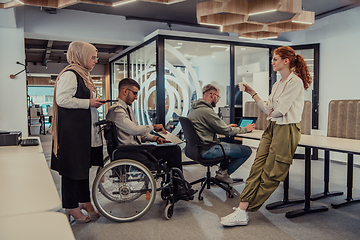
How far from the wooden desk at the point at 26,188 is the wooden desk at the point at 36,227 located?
2.1 inches

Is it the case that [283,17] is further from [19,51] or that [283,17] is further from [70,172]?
[19,51]

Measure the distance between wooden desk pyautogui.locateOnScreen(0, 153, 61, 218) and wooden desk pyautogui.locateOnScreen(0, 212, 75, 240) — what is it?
0.18ft

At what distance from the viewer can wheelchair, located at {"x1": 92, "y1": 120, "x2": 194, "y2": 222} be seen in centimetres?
247

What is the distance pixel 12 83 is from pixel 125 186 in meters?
3.87

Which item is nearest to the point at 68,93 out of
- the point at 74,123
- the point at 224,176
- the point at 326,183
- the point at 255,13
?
the point at 74,123

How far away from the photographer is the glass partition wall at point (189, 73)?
5453 mm

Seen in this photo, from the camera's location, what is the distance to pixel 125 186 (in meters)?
2.56

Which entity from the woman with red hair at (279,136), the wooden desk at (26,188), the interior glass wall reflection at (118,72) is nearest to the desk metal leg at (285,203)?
the woman with red hair at (279,136)

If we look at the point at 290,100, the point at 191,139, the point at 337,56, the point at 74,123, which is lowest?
the point at 191,139

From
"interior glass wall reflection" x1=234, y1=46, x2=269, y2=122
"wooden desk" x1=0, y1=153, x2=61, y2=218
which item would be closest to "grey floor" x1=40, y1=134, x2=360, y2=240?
"wooden desk" x1=0, y1=153, x2=61, y2=218

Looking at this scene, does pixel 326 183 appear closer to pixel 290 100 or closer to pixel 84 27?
pixel 290 100

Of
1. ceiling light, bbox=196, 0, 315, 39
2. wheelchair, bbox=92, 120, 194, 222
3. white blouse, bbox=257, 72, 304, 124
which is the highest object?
ceiling light, bbox=196, 0, 315, 39

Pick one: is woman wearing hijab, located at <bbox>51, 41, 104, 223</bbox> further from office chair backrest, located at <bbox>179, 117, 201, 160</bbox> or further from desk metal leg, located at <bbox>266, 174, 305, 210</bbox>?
desk metal leg, located at <bbox>266, 174, 305, 210</bbox>

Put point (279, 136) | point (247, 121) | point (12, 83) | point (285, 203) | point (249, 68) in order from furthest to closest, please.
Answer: point (249, 68)
point (12, 83)
point (247, 121)
point (285, 203)
point (279, 136)
